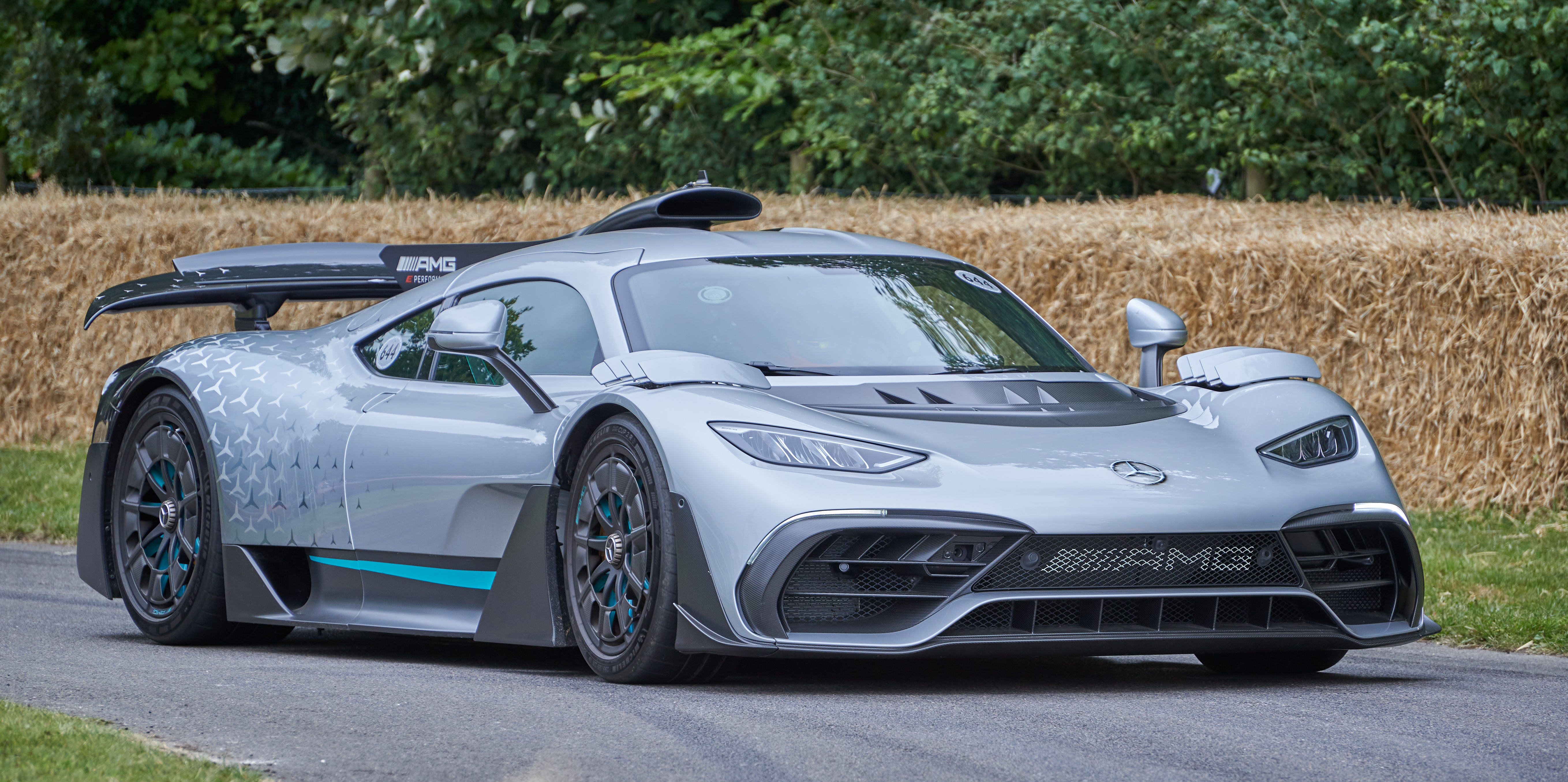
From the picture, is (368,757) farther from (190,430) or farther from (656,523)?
(190,430)

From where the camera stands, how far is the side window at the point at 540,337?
21.1 feet

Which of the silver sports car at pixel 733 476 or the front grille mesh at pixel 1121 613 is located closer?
the silver sports car at pixel 733 476

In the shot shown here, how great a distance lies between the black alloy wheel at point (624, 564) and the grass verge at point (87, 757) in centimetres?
137

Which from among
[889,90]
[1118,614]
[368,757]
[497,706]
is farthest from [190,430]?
[889,90]

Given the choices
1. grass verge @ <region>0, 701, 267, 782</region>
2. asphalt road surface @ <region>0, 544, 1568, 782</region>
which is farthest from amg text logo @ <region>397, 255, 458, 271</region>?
grass verge @ <region>0, 701, 267, 782</region>

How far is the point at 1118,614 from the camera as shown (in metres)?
5.52

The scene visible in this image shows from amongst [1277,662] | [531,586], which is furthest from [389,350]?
[1277,662]

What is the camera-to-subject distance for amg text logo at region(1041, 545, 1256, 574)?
5.42 m

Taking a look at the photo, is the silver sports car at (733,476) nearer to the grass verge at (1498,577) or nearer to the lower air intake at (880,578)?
the lower air intake at (880,578)

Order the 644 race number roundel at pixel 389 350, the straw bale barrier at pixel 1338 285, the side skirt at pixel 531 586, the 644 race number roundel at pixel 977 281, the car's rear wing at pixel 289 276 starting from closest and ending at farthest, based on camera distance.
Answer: the side skirt at pixel 531 586, the 644 race number roundel at pixel 977 281, the 644 race number roundel at pixel 389 350, the car's rear wing at pixel 289 276, the straw bale barrier at pixel 1338 285

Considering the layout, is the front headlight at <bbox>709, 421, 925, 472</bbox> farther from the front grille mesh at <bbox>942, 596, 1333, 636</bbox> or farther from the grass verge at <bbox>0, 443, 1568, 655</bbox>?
the grass verge at <bbox>0, 443, 1568, 655</bbox>

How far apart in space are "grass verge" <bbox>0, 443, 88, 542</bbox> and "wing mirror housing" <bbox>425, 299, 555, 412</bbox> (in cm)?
523

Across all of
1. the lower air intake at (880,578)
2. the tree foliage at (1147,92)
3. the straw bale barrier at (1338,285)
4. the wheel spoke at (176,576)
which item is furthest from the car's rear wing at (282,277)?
the tree foliage at (1147,92)

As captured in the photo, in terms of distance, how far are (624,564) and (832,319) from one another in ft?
3.77
